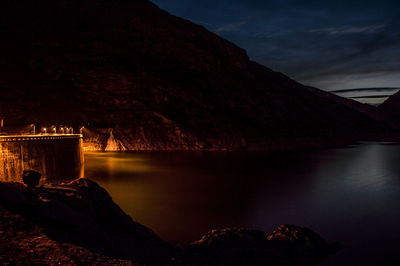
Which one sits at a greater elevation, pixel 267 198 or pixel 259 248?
pixel 259 248

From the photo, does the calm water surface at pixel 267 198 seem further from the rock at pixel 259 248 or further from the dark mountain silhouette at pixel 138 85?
the dark mountain silhouette at pixel 138 85

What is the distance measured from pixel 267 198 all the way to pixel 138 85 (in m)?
50.6

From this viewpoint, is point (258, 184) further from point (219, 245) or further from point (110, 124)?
point (110, 124)

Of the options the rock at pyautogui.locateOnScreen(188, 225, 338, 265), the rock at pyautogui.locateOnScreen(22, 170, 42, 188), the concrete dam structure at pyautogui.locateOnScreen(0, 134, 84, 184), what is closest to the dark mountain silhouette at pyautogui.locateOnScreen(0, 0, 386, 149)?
the concrete dam structure at pyautogui.locateOnScreen(0, 134, 84, 184)

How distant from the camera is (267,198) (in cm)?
2645

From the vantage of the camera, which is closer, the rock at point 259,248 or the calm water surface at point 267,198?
the rock at point 259,248

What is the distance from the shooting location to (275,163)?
1923 inches

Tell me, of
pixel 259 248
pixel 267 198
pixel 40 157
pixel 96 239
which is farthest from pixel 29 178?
pixel 267 198

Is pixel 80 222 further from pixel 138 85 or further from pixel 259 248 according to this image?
pixel 138 85

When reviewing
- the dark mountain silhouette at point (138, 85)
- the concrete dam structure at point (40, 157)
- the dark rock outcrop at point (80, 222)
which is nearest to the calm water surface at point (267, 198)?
the concrete dam structure at point (40, 157)

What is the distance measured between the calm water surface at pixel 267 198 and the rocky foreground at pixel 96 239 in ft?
Answer: 8.53

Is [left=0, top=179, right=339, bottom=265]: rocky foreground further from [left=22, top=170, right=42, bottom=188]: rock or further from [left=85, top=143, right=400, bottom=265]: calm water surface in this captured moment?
[left=85, top=143, right=400, bottom=265]: calm water surface

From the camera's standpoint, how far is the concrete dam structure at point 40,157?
19.8 meters

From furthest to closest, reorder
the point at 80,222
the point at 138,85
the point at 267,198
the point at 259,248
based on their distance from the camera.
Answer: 1. the point at 138,85
2. the point at 267,198
3. the point at 259,248
4. the point at 80,222
